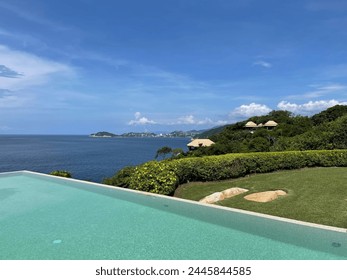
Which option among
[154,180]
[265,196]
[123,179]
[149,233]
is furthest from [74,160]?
[149,233]

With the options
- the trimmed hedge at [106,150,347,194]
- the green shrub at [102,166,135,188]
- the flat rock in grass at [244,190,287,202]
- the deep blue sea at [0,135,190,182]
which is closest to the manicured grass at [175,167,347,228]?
the flat rock in grass at [244,190,287,202]

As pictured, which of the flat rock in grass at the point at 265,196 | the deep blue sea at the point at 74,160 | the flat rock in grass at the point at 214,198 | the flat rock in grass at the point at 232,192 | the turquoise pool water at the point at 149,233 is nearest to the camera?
the turquoise pool water at the point at 149,233

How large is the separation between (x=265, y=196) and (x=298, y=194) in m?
1.07

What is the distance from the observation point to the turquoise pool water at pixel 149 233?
16.0 ft

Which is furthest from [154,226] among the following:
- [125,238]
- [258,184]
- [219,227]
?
[258,184]

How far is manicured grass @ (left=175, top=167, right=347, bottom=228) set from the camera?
273 inches

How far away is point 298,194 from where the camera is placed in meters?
8.85

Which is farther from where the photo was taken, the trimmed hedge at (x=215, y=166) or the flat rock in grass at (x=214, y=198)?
the trimmed hedge at (x=215, y=166)

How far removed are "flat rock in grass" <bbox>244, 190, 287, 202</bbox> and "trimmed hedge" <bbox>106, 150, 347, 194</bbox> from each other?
274 cm

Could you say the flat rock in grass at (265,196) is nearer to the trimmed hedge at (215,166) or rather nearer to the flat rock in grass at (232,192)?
the flat rock in grass at (232,192)

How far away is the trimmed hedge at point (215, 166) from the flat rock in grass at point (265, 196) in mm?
2740

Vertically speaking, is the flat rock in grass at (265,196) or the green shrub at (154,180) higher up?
the green shrub at (154,180)

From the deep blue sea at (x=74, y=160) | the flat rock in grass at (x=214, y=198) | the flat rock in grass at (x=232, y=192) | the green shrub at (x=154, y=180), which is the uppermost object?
the green shrub at (x=154, y=180)

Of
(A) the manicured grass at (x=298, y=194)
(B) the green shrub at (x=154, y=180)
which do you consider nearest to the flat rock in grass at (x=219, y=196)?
(A) the manicured grass at (x=298, y=194)
